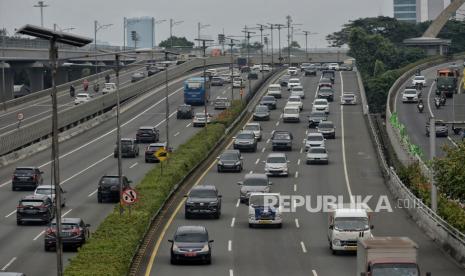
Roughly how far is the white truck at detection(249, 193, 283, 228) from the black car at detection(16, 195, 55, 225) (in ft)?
32.0

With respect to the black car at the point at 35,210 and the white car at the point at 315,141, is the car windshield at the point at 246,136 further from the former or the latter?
the black car at the point at 35,210

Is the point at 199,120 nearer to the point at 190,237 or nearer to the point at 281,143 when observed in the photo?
the point at 281,143

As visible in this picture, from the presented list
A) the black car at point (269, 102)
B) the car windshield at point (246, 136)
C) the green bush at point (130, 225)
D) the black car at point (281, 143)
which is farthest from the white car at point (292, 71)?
the green bush at point (130, 225)

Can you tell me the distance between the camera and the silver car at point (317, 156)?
82.4m

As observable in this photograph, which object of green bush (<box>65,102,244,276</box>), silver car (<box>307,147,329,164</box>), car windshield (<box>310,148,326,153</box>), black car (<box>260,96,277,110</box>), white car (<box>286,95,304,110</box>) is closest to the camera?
green bush (<box>65,102,244,276</box>)

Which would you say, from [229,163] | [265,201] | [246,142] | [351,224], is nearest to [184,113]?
[246,142]

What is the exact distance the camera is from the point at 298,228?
55938 millimetres

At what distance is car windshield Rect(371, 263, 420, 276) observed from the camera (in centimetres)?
3484

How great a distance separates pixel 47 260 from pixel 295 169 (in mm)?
35580

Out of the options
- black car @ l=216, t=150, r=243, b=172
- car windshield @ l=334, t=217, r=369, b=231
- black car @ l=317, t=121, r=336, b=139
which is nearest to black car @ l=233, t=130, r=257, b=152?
black car @ l=317, t=121, r=336, b=139

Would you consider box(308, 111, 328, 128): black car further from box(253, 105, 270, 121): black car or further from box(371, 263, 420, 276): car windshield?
box(371, 263, 420, 276): car windshield

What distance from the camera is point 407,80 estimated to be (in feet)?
538

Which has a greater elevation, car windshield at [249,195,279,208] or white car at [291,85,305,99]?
white car at [291,85,305,99]

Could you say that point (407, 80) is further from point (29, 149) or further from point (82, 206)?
point (82, 206)
